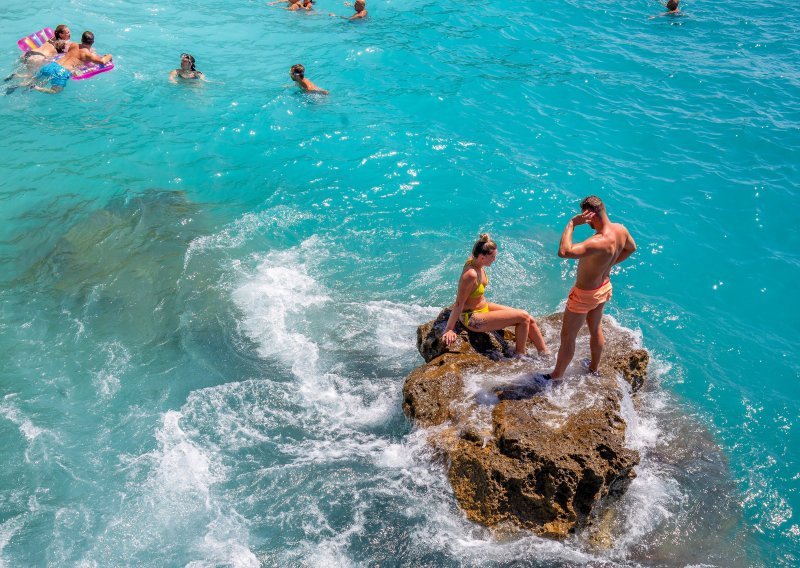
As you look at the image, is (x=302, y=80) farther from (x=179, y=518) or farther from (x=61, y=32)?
(x=179, y=518)

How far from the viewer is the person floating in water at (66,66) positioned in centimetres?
1636

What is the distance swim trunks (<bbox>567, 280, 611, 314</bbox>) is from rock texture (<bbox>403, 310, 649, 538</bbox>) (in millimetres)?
1028

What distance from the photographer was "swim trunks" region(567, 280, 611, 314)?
7.16 m

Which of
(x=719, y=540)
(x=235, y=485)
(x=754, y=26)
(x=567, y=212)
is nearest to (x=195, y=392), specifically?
(x=235, y=485)

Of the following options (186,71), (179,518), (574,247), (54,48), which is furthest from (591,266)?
(54,48)

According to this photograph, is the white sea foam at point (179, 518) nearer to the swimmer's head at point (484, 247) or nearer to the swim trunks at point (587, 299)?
the swimmer's head at point (484, 247)

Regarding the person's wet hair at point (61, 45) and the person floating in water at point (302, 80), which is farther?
the person's wet hair at point (61, 45)

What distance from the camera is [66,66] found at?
663 inches

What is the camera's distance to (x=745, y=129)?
49.5ft

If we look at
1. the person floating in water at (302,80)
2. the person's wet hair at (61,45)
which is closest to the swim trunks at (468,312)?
the person floating in water at (302,80)

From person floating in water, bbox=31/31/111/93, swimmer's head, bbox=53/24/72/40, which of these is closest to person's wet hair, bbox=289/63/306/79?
person floating in water, bbox=31/31/111/93

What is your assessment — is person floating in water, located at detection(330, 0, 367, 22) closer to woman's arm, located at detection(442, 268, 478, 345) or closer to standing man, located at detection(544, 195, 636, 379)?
woman's arm, located at detection(442, 268, 478, 345)

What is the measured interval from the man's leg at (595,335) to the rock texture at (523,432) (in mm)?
202

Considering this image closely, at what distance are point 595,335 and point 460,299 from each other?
178 centimetres
